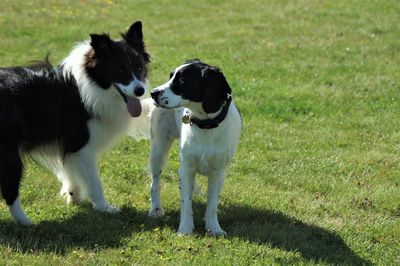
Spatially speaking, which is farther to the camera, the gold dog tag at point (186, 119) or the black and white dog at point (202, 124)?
the gold dog tag at point (186, 119)

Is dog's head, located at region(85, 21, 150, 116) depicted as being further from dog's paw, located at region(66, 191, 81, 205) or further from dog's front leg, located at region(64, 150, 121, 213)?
dog's paw, located at region(66, 191, 81, 205)

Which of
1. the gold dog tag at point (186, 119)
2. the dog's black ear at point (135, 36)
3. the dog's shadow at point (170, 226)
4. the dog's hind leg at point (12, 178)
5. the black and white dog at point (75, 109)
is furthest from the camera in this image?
the dog's black ear at point (135, 36)

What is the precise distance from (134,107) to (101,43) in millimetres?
666

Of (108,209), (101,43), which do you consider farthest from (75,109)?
(108,209)

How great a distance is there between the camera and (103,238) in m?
5.84

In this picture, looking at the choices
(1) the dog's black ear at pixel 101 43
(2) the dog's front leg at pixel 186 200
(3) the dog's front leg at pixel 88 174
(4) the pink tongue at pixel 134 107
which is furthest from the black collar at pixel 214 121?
(3) the dog's front leg at pixel 88 174

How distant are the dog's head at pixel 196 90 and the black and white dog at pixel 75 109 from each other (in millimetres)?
601

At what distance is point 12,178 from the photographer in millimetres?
6012

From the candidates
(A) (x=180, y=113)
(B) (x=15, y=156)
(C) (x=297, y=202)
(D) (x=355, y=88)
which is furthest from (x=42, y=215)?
(D) (x=355, y=88)

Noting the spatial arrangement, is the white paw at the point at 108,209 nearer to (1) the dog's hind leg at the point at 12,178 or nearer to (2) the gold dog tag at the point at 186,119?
(1) the dog's hind leg at the point at 12,178

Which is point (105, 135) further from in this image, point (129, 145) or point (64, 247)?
point (129, 145)

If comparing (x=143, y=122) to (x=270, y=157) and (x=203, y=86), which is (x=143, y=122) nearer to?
(x=203, y=86)

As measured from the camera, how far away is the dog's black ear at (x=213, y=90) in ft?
18.1

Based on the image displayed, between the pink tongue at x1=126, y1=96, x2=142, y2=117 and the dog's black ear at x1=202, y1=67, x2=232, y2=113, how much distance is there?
106 centimetres
